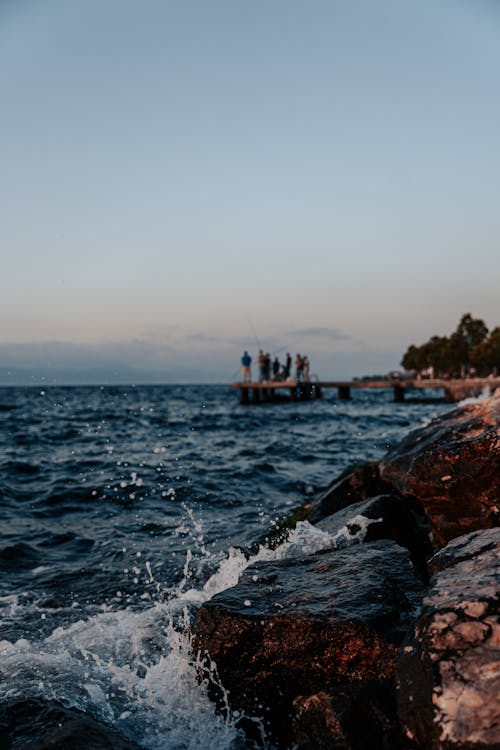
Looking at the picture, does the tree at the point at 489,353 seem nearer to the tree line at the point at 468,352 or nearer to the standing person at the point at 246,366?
the tree line at the point at 468,352

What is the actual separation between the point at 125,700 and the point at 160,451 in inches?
591

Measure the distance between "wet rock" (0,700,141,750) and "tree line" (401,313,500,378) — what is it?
282 feet

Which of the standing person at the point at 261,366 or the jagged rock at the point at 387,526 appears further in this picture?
the standing person at the point at 261,366

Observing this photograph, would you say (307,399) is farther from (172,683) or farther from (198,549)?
(172,683)

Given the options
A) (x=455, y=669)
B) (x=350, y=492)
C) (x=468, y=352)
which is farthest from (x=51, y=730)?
(x=468, y=352)

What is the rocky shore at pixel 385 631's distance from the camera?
2428mm

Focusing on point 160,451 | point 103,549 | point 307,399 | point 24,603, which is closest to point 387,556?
point 24,603

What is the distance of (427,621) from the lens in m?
2.67

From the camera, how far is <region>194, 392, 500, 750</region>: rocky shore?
2428 mm

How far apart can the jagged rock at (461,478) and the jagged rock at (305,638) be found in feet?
3.32

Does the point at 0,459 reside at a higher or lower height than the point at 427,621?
lower

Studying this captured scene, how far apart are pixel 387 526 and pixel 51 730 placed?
387 centimetres

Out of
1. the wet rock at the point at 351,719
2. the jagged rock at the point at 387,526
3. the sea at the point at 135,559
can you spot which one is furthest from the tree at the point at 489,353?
the wet rock at the point at 351,719

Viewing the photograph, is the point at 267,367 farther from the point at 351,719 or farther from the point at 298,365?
the point at 351,719
